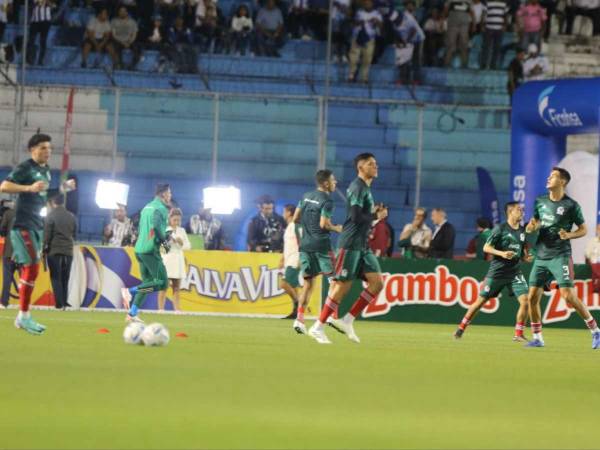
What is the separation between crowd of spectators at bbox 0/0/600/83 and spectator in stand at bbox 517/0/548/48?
2 centimetres

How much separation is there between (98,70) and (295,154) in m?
4.94

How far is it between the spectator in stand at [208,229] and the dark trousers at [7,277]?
3.71 meters

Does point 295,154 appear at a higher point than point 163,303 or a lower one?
higher

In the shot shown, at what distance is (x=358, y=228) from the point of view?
17.7m

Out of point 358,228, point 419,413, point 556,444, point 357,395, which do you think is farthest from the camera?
point 358,228

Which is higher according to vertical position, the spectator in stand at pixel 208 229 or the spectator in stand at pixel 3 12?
the spectator in stand at pixel 3 12

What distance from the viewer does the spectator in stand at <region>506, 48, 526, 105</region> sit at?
34375 millimetres

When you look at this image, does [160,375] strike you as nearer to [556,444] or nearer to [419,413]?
[419,413]

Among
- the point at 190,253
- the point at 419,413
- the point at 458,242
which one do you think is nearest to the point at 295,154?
the point at 458,242

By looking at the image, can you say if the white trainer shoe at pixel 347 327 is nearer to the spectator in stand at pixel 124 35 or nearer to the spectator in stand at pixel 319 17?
the spectator in stand at pixel 124 35

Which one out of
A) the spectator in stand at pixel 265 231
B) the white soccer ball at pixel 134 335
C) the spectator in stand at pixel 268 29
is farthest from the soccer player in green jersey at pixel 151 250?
the spectator in stand at pixel 268 29

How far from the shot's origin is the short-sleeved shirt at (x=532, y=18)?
35000mm

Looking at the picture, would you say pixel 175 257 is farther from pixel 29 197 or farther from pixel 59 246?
pixel 29 197

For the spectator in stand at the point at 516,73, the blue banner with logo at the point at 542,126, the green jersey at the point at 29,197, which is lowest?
the green jersey at the point at 29,197
